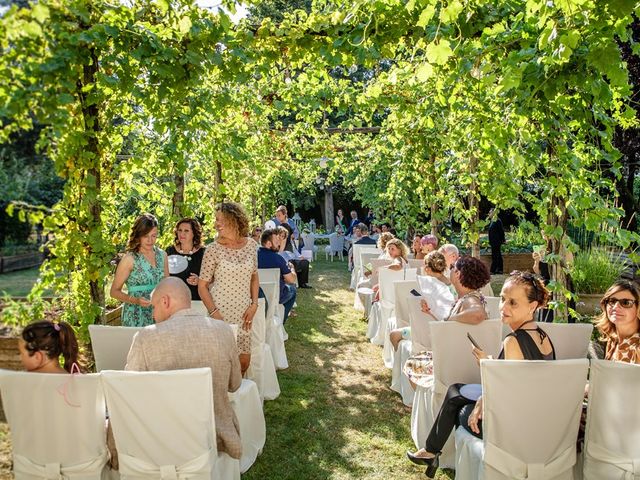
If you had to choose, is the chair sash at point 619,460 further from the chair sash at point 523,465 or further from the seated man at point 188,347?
the seated man at point 188,347

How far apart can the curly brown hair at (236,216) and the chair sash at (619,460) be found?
2.83 metres

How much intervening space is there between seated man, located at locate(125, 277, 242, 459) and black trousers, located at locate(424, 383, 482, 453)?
1.36m

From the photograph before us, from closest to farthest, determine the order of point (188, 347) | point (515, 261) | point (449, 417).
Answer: point (188, 347), point (449, 417), point (515, 261)

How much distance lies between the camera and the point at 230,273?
431 centimetres

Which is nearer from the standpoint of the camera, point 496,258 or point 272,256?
point 272,256

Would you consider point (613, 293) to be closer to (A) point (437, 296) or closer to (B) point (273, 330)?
(A) point (437, 296)

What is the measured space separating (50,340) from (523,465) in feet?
8.43

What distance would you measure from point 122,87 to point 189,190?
2.57 metres

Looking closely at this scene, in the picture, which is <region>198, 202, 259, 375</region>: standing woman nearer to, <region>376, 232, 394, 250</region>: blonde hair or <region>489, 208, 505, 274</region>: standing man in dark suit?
<region>376, 232, 394, 250</region>: blonde hair

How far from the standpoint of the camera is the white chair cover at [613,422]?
2.66 metres

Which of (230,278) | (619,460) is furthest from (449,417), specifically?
(230,278)

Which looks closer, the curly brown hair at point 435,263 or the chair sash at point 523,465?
the chair sash at point 523,465

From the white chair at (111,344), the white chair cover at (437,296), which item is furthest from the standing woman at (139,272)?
the white chair cover at (437,296)

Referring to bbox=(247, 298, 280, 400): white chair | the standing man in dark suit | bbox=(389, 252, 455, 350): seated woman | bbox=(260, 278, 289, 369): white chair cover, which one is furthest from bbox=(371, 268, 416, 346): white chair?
the standing man in dark suit
